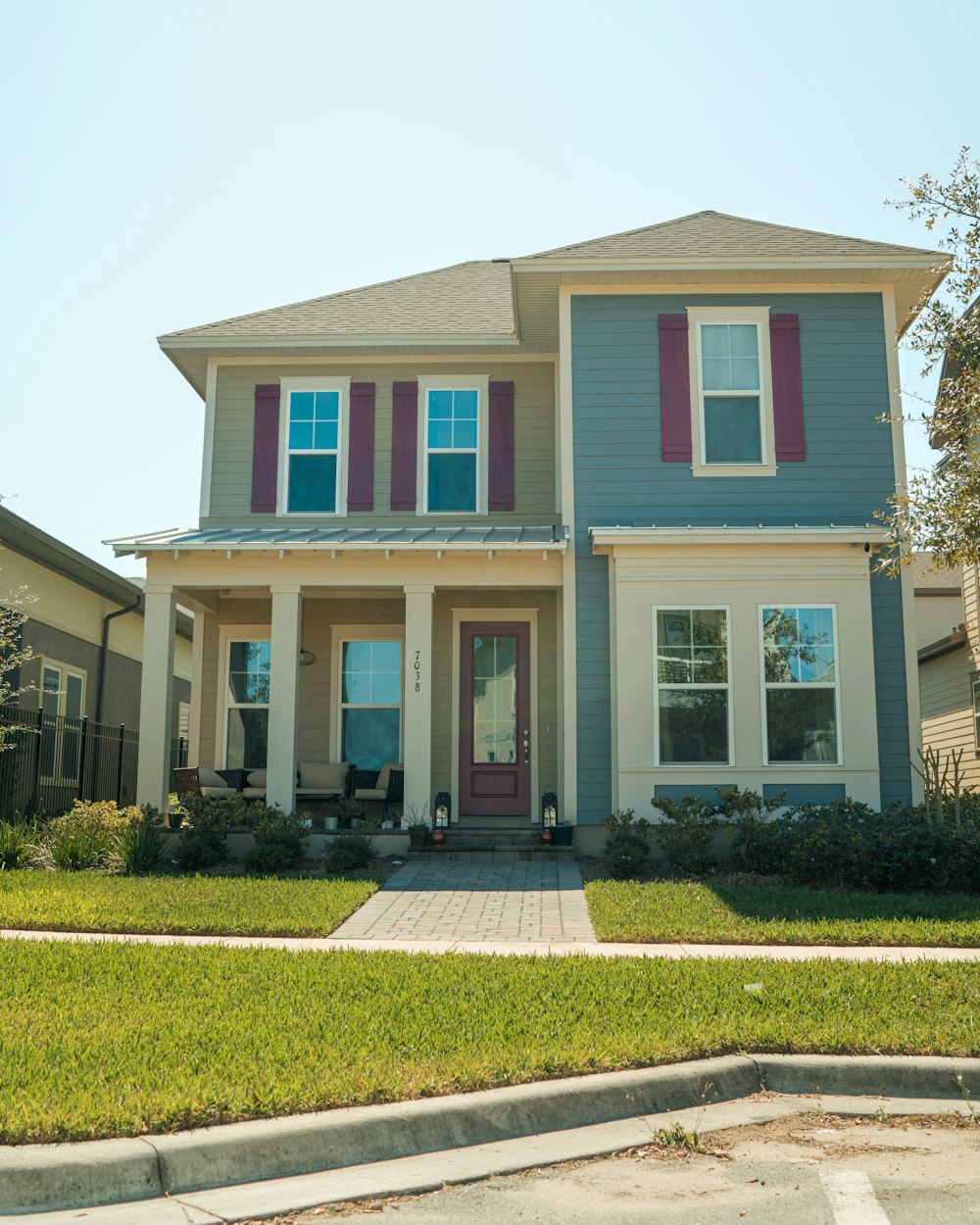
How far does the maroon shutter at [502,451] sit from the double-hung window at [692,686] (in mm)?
3442

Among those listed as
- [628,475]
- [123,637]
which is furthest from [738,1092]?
[123,637]

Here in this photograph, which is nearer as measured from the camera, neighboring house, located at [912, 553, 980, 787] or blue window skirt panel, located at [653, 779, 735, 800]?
blue window skirt panel, located at [653, 779, 735, 800]

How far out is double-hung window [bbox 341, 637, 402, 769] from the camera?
16.7 meters

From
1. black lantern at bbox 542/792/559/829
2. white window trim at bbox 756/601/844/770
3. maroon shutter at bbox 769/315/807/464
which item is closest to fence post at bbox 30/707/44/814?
black lantern at bbox 542/792/559/829

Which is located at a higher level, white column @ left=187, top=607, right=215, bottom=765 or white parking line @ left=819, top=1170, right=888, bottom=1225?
white column @ left=187, top=607, right=215, bottom=765

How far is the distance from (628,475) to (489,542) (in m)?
1.90

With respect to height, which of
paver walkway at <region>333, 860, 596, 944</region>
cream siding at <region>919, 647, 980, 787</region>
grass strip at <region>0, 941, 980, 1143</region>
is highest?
cream siding at <region>919, 647, 980, 787</region>

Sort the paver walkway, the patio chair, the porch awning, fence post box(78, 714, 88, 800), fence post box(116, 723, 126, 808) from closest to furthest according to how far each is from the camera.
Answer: the paver walkway, the porch awning, the patio chair, fence post box(78, 714, 88, 800), fence post box(116, 723, 126, 808)

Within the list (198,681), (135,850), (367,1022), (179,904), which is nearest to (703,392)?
(198,681)

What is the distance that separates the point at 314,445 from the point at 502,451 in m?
2.58

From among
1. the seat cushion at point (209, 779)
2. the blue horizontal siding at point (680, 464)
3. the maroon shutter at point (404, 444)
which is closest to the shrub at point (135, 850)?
the seat cushion at point (209, 779)

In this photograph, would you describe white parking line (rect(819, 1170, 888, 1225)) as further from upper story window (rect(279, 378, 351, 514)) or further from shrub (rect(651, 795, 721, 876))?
upper story window (rect(279, 378, 351, 514))

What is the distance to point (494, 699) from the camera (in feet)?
53.5

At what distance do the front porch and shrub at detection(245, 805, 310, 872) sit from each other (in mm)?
967
